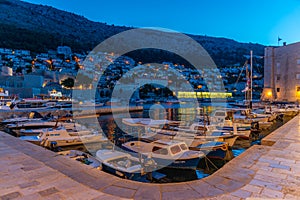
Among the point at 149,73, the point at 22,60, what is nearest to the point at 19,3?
the point at 22,60

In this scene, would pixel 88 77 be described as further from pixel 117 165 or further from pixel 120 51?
pixel 120 51

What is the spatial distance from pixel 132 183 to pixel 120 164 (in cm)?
375

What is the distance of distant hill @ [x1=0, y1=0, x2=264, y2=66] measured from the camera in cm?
10335

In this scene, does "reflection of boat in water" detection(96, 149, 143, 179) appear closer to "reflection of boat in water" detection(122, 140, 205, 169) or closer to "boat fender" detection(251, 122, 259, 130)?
"reflection of boat in water" detection(122, 140, 205, 169)

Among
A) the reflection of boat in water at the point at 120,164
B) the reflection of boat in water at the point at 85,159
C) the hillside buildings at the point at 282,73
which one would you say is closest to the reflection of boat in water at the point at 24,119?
the reflection of boat in water at the point at 85,159

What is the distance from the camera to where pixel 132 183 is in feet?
13.3

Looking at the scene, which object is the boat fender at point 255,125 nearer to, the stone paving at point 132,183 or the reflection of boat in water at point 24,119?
the stone paving at point 132,183

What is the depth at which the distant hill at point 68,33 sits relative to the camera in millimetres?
103350

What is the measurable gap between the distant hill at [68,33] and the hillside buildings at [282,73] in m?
72.7

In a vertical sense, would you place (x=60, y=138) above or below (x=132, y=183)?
below

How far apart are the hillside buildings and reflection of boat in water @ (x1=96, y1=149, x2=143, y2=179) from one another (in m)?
44.6

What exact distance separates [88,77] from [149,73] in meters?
41.9

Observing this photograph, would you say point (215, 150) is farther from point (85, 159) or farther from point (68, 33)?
point (68, 33)

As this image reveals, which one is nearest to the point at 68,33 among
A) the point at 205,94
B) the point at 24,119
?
the point at 205,94
